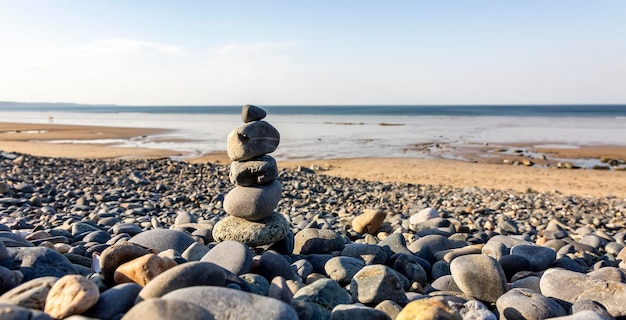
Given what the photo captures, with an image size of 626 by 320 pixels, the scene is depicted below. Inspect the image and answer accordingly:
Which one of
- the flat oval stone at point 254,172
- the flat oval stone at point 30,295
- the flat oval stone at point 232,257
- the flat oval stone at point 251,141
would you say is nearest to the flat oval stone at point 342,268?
the flat oval stone at point 232,257

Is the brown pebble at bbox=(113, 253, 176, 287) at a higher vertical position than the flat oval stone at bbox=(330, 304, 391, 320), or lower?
higher

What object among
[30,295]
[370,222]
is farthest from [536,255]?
[30,295]

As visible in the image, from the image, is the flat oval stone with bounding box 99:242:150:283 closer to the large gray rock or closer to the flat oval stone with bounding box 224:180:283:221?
the flat oval stone with bounding box 224:180:283:221

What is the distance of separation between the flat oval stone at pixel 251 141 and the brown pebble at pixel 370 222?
2653mm

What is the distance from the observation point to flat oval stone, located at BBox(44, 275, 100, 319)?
8.13 ft

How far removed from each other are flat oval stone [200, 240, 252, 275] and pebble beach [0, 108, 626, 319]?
2cm

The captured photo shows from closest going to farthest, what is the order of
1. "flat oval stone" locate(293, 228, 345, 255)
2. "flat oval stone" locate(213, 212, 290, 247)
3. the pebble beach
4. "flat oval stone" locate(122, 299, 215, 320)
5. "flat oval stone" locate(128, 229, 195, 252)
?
"flat oval stone" locate(122, 299, 215, 320)
the pebble beach
"flat oval stone" locate(128, 229, 195, 252)
"flat oval stone" locate(213, 212, 290, 247)
"flat oval stone" locate(293, 228, 345, 255)

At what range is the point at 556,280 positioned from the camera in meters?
4.05

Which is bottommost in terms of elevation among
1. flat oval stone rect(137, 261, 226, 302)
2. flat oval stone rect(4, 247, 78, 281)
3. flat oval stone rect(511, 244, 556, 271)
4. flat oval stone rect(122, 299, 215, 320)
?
flat oval stone rect(511, 244, 556, 271)

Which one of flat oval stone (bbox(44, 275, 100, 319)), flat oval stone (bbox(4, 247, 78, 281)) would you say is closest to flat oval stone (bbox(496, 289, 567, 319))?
flat oval stone (bbox(44, 275, 100, 319))

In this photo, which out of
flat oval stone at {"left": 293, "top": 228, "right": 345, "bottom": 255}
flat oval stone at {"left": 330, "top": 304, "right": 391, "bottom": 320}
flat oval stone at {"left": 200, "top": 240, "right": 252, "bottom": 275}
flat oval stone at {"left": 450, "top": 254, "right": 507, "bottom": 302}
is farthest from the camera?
flat oval stone at {"left": 293, "top": 228, "right": 345, "bottom": 255}

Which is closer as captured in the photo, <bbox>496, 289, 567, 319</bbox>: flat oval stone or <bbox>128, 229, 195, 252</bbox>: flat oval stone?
<bbox>496, 289, 567, 319</bbox>: flat oval stone

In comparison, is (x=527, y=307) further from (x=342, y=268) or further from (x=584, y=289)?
(x=342, y=268)

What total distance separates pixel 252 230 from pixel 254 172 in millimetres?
679
